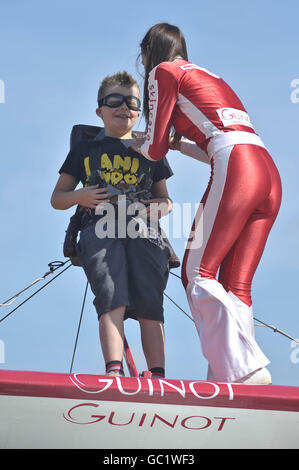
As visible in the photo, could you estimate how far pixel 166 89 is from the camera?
123 inches

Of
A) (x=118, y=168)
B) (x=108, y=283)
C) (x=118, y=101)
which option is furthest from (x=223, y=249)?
(x=118, y=101)

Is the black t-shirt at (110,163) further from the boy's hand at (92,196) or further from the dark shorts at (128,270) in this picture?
the dark shorts at (128,270)

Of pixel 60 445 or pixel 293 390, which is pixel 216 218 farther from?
pixel 60 445

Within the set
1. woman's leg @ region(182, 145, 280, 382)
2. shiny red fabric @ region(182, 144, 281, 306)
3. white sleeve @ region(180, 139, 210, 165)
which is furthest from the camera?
white sleeve @ region(180, 139, 210, 165)

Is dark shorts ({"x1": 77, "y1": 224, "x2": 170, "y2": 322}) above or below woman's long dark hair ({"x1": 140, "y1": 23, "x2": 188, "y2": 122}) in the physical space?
below

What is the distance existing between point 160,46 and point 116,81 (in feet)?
1.69

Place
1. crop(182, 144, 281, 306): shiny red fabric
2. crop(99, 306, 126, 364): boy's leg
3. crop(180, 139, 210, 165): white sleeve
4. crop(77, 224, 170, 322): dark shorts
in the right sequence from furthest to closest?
crop(180, 139, 210, 165): white sleeve, crop(77, 224, 170, 322): dark shorts, crop(99, 306, 126, 364): boy's leg, crop(182, 144, 281, 306): shiny red fabric

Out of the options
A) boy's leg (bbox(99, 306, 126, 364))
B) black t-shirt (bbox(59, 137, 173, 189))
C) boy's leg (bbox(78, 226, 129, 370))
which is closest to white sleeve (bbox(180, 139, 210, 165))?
black t-shirt (bbox(59, 137, 173, 189))

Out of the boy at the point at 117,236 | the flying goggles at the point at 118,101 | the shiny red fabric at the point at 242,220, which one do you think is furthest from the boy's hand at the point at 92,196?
the shiny red fabric at the point at 242,220

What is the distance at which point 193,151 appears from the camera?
3.42 m

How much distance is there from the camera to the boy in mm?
3250

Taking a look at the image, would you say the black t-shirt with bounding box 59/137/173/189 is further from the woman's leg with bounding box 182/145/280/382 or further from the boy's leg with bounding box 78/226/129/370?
the woman's leg with bounding box 182/145/280/382

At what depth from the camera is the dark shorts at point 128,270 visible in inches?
129

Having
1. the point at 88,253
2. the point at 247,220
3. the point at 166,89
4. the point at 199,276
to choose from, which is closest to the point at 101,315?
the point at 88,253
